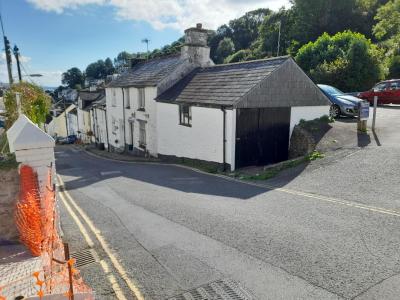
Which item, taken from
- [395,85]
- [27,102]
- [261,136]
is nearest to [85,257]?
[261,136]

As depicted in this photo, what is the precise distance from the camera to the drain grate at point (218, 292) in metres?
4.86

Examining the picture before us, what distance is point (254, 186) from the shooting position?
1156 cm

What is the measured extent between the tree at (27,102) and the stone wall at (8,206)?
23.5 feet

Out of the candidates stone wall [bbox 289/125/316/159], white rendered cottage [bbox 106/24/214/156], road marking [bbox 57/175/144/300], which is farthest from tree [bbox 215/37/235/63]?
road marking [bbox 57/175/144/300]

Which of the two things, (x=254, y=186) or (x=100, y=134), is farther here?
(x=100, y=134)

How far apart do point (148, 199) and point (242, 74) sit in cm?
910

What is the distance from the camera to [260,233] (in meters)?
7.06

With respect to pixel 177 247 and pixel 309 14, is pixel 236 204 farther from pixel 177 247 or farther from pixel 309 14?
pixel 309 14

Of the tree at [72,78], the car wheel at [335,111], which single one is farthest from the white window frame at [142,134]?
the tree at [72,78]

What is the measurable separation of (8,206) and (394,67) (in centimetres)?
3740

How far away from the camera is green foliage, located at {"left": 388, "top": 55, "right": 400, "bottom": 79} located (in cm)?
3250

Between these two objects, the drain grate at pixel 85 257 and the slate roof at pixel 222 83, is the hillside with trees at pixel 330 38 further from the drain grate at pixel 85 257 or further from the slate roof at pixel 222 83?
the drain grate at pixel 85 257

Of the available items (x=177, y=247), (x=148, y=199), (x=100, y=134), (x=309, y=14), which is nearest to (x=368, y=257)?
(x=177, y=247)

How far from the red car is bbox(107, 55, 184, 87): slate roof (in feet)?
45.9
